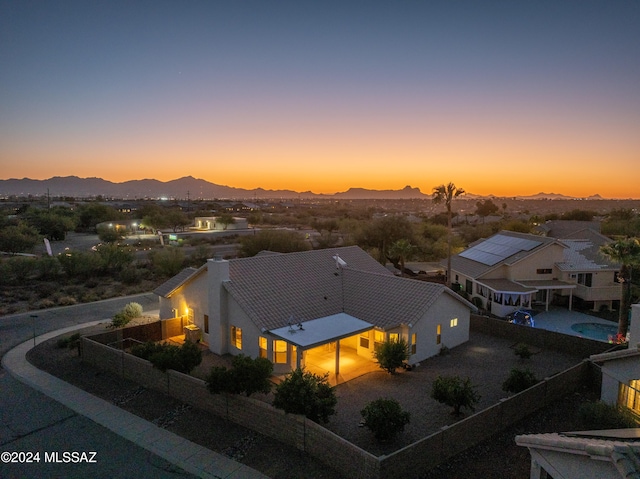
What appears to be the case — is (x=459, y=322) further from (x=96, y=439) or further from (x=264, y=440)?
(x=96, y=439)

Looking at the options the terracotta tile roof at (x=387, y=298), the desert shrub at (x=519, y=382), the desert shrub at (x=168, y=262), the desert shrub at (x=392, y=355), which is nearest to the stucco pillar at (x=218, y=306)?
the terracotta tile roof at (x=387, y=298)

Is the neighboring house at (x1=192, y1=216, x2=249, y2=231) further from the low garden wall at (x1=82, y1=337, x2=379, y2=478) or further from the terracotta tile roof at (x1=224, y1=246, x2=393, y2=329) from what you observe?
the low garden wall at (x1=82, y1=337, x2=379, y2=478)

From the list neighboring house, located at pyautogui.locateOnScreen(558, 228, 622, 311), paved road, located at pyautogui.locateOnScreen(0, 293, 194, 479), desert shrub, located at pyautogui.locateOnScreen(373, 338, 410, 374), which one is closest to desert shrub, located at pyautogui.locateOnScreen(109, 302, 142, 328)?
paved road, located at pyautogui.locateOnScreen(0, 293, 194, 479)

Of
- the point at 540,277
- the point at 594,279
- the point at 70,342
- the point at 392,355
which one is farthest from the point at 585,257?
the point at 70,342

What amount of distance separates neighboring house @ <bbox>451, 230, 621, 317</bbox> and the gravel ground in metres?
7.58

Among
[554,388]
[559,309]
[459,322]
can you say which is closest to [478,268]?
[559,309]

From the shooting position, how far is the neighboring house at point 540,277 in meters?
28.7

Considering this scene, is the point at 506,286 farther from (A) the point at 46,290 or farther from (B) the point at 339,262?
(A) the point at 46,290

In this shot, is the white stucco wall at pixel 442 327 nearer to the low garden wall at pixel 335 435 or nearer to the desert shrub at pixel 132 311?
the low garden wall at pixel 335 435

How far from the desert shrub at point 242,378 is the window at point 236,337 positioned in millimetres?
5541

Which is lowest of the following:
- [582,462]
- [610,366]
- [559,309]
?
[559,309]

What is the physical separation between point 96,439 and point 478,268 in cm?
2740

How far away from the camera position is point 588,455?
6938 mm

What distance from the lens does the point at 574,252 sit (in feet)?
105
